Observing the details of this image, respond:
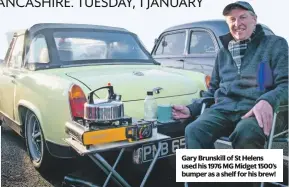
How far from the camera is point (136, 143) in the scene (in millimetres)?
1814

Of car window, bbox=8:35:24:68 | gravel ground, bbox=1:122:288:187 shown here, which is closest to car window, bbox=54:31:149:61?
car window, bbox=8:35:24:68

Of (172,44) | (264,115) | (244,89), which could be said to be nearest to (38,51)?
(244,89)

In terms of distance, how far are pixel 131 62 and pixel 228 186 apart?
1.43 m

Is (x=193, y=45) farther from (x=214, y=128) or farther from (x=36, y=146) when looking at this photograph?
(x=36, y=146)

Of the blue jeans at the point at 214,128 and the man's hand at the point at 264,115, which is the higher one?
the man's hand at the point at 264,115

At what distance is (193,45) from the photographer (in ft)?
14.7

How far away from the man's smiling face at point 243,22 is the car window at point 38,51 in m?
1.52

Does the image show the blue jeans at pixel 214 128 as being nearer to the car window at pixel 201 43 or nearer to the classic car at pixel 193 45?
the classic car at pixel 193 45

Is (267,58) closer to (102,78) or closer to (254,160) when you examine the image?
(254,160)

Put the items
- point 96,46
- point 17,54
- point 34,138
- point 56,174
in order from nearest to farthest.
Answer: point 56,174, point 34,138, point 96,46, point 17,54

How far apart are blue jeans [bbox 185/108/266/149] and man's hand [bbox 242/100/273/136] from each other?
39 millimetres

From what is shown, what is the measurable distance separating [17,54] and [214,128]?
214cm

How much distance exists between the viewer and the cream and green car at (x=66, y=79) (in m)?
2.16
